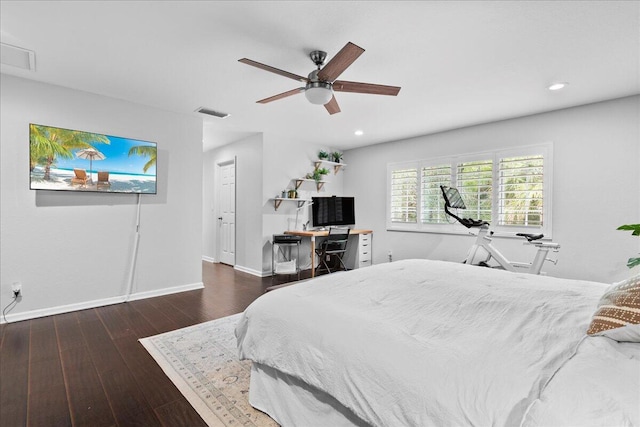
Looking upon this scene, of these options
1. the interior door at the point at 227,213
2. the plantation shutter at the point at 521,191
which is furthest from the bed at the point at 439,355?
the interior door at the point at 227,213

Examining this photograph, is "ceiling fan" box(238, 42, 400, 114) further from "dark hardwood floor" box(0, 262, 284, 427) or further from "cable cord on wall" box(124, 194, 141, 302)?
"cable cord on wall" box(124, 194, 141, 302)

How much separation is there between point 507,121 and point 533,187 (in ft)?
3.26

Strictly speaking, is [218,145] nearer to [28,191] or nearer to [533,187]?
[28,191]

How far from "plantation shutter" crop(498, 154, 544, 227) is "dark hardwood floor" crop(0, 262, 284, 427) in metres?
3.78

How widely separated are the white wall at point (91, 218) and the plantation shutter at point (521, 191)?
14.2ft

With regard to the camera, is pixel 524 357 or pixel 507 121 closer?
pixel 524 357

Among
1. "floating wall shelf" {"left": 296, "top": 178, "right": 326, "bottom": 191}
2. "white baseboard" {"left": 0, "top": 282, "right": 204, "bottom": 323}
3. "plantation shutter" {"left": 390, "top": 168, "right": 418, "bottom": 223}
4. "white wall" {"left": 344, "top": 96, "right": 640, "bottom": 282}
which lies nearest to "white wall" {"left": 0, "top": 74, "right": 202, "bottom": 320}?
"white baseboard" {"left": 0, "top": 282, "right": 204, "bottom": 323}

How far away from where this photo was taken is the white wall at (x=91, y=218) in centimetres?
301

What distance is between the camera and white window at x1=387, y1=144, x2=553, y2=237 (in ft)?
12.8

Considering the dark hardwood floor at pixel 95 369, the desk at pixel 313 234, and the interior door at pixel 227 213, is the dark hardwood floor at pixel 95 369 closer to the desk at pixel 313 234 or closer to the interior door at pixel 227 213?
the desk at pixel 313 234

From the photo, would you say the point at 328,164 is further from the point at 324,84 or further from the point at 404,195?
the point at 324,84

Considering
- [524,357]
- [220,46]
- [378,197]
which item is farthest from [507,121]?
[524,357]

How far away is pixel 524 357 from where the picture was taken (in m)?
1.01

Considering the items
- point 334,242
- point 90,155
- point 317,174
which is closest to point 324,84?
point 90,155
